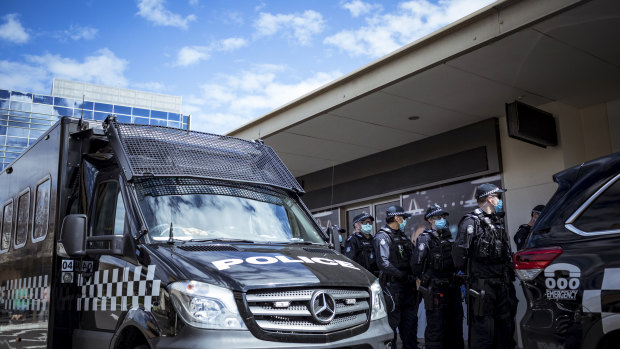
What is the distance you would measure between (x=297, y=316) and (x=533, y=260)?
161 centimetres

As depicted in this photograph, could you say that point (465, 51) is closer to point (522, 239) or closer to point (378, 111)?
point (378, 111)

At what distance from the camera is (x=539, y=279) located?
146 inches

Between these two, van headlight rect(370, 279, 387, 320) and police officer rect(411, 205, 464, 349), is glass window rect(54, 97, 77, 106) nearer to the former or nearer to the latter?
police officer rect(411, 205, 464, 349)

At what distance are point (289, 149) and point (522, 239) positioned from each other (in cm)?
548

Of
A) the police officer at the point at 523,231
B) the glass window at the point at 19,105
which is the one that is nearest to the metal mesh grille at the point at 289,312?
the police officer at the point at 523,231

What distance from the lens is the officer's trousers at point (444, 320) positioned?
790 centimetres

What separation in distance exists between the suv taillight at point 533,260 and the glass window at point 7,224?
5.93 m

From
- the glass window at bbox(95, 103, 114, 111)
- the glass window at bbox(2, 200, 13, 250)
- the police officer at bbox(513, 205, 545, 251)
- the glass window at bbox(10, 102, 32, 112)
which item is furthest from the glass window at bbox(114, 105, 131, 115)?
the police officer at bbox(513, 205, 545, 251)

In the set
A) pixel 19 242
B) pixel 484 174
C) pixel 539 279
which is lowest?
pixel 539 279

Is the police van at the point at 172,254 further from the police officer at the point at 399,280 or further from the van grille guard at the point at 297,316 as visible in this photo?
the police officer at the point at 399,280

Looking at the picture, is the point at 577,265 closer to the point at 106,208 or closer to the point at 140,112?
the point at 106,208

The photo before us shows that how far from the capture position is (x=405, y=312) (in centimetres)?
853

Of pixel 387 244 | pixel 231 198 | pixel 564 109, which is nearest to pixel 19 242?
pixel 231 198

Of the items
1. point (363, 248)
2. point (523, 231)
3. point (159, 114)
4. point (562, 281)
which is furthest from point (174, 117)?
point (562, 281)
